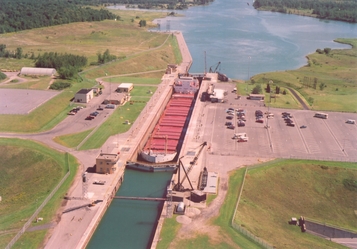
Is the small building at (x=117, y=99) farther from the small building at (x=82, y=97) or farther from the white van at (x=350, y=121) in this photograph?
the white van at (x=350, y=121)

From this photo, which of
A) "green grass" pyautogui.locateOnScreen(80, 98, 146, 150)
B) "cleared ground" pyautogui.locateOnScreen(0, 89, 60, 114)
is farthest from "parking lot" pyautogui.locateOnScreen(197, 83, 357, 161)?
"cleared ground" pyautogui.locateOnScreen(0, 89, 60, 114)

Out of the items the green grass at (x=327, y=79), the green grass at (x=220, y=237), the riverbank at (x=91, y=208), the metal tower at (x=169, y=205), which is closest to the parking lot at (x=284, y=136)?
the green grass at (x=327, y=79)

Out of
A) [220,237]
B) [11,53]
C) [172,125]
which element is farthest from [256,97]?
[11,53]

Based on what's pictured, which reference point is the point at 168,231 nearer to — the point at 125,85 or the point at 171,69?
the point at 125,85

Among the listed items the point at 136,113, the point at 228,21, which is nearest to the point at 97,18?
the point at 228,21

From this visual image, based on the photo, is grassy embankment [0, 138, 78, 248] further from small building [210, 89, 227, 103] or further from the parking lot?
small building [210, 89, 227, 103]

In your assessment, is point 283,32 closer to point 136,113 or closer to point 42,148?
point 136,113
